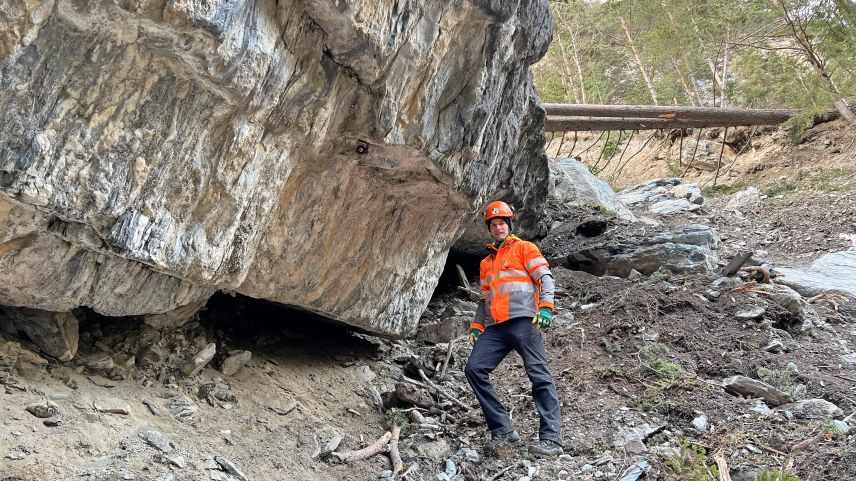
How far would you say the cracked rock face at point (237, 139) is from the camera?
326cm

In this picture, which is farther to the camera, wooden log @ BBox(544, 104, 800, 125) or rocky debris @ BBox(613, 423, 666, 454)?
wooden log @ BBox(544, 104, 800, 125)

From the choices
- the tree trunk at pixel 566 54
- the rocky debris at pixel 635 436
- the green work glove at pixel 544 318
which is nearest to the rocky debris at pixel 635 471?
the rocky debris at pixel 635 436

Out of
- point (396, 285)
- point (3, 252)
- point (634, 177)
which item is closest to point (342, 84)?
point (3, 252)

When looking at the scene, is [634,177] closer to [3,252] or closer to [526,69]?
[526,69]

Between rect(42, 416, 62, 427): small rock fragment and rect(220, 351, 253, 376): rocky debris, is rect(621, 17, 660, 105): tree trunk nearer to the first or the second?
rect(220, 351, 253, 376): rocky debris

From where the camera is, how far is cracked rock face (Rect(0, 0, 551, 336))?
3.26 meters

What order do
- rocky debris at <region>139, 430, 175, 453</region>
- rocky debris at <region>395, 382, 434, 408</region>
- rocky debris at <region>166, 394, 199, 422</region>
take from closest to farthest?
rocky debris at <region>139, 430, 175, 453</region> → rocky debris at <region>166, 394, 199, 422</region> → rocky debris at <region>395, 382, 434, 408</region>

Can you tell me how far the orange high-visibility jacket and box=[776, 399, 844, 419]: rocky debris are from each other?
224 centimetres

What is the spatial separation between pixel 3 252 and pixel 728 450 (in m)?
5.07

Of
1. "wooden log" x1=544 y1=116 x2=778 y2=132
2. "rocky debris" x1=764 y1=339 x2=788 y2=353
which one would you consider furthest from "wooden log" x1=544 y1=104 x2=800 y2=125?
"rocky debris" x1=764 y1=339 x2=788 y2=353

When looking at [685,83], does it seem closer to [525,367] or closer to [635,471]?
[525,367]

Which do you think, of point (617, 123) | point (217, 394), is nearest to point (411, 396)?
point (217, 394)

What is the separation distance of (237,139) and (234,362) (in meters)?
2.61

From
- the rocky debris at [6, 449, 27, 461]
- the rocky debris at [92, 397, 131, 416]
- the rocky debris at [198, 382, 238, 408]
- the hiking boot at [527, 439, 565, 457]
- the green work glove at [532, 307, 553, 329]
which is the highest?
the green work glove at [532, 307, 553, 329]
